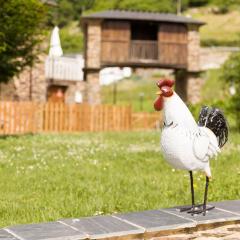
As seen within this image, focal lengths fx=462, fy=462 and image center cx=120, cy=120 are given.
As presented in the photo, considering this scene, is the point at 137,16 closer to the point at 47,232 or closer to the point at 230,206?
the point at 230,206

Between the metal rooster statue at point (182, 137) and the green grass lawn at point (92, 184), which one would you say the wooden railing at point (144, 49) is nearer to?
the green grass lawn at point (92, 184)

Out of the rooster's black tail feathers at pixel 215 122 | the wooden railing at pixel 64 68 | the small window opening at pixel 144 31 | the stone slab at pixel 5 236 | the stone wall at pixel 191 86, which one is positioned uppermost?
the small window opening at pixel 144 31

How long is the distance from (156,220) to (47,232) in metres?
1.22

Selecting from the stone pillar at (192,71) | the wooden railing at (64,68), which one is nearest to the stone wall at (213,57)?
the stone pillar at (192,71)

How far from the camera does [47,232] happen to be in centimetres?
446

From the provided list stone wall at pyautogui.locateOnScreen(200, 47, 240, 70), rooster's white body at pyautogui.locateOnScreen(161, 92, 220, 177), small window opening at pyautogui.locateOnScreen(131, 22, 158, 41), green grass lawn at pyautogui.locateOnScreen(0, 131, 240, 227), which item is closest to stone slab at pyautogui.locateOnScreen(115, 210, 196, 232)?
rooster's white body at pyautogui.locateOnScreen(161, 92, 220, 177)

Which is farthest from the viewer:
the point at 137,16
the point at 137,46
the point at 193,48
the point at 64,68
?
the point at 64,68

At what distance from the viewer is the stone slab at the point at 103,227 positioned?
4465 millimetres

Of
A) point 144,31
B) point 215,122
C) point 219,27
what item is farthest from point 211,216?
point 219,27

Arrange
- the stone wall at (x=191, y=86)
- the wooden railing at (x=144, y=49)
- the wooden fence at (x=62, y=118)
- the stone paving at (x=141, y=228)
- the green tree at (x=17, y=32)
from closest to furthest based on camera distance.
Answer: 1. the stone paving at (x=141, y=228)
2. the green tree at (x=17, y=32)
3. the wooden fence at (x=62, y=118)
4. the wooden railing at (x=144, y=49)
5. the stone wall at (x=191, y=86)

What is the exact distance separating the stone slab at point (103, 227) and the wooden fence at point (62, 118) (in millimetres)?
19542

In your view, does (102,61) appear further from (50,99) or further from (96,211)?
(96,211)

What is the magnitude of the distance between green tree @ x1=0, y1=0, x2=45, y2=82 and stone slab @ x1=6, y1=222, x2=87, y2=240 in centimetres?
1376

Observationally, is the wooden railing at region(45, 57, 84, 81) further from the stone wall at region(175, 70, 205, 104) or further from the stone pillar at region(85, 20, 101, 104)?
the stone wall at region(175, 70, 205, 104)
